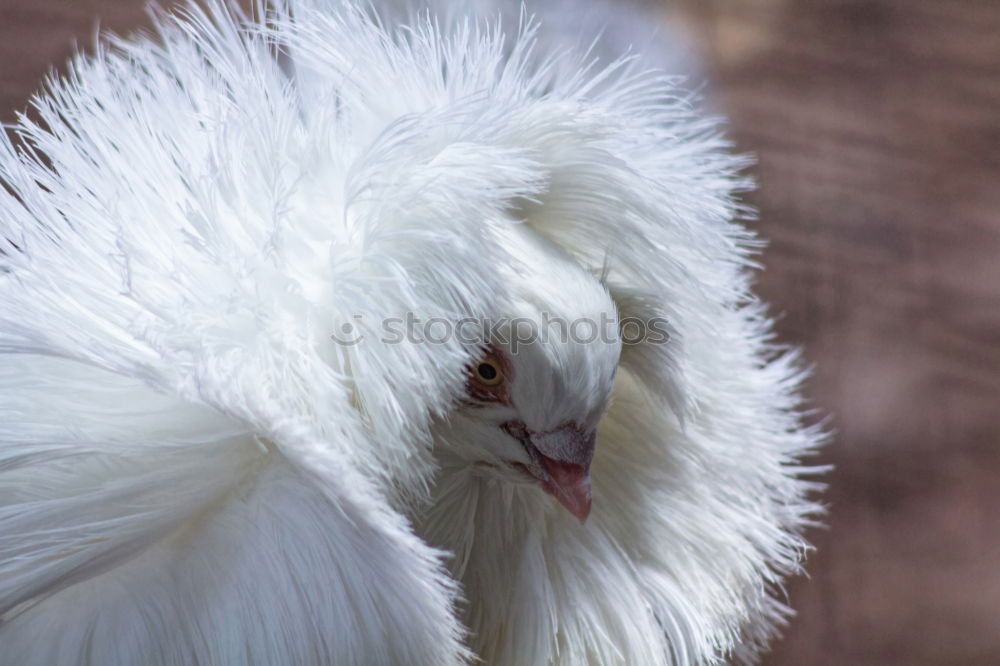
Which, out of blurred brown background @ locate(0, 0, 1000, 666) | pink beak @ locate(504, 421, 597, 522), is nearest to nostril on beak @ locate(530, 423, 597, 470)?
pink beak @ locate(504, 421, 597, 522)

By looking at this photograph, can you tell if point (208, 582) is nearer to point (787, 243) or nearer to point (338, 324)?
point (338, 324)

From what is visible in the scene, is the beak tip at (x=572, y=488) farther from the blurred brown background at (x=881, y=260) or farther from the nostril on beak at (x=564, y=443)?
the blurred brown background at (x=881, y=260)

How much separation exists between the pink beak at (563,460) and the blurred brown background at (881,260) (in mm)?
475

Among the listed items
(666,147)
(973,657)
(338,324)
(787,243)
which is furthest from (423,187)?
(973,657)

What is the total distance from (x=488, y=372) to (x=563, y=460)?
7 centimetres

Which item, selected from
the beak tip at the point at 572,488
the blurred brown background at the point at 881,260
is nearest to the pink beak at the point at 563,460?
the beak tip at the point at 572,488

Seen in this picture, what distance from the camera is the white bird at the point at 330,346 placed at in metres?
0.52

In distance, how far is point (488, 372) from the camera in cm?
58

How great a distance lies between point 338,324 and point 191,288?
0.07 meters

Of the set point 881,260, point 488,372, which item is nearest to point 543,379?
point 488,372

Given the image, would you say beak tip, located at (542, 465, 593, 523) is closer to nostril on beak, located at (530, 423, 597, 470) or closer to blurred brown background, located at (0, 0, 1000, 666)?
nostril on beak, located at (530, 423, 597, 470)

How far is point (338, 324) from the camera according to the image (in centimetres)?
54

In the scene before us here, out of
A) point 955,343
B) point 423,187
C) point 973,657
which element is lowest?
point 973,657

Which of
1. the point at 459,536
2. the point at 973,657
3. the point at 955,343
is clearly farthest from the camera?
the point at 955,343
